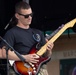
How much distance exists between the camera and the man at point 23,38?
313 cm

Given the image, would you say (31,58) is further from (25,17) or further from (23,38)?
(25,17)

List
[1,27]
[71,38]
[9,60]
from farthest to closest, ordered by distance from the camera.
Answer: [71,38] → [1,27] → [9,60]

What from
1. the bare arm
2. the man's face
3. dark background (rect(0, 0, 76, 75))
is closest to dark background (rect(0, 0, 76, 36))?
dark background (rect(0, 0, 76, 75))

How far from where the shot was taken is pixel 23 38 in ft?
10.5

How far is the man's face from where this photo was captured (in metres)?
3.29

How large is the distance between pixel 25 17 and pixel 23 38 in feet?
0.69

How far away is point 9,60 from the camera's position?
3162 millimetres

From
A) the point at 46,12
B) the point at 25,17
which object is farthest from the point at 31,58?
the point at 46,12

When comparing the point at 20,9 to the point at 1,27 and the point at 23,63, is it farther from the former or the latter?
the point at 1,27

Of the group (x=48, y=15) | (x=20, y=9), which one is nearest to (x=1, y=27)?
(x=48, y=15)

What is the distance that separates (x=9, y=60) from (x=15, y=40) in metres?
0.19

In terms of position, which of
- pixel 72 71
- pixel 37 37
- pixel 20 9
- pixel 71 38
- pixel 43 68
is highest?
pixel 20 9

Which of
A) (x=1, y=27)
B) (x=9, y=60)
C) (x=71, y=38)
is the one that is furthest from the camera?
(x=71, y=38)

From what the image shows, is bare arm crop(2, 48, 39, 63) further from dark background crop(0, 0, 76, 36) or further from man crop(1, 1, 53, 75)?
dark background crop(0, 0, 76, 36)
